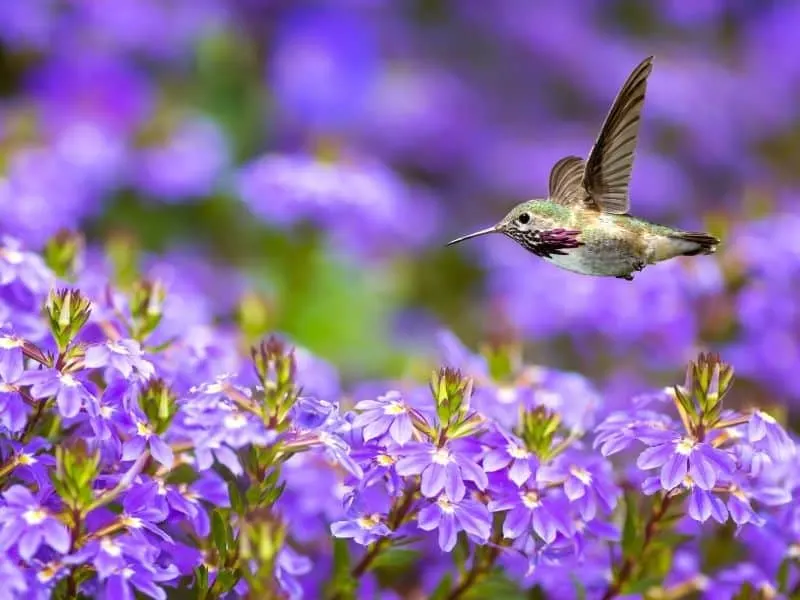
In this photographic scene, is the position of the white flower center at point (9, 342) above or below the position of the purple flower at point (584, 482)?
above

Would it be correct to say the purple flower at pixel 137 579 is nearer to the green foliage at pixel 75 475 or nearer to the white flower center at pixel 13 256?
the green foliage at pixel 75 475

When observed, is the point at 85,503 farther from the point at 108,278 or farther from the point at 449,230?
the point at 449,230

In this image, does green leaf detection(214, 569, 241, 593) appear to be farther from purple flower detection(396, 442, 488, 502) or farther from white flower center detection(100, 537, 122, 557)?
purple flower detection(396, 442, 488, 502)

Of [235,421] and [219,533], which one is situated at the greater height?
[235,421]

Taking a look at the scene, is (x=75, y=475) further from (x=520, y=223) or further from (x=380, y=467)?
(x=520, y=223)

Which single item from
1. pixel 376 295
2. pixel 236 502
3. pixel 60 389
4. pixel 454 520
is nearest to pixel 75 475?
pixel 60 389

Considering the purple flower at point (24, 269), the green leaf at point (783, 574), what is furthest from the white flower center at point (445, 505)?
the purple flower at point (24, 269)

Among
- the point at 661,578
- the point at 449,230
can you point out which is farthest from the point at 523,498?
the point at 449,230
